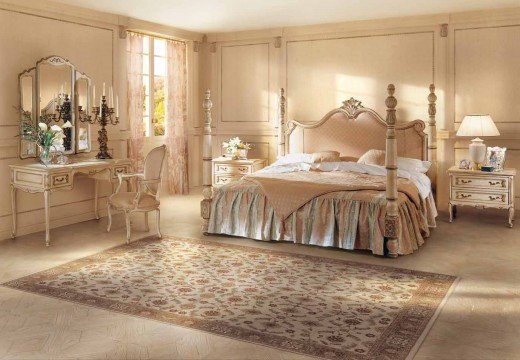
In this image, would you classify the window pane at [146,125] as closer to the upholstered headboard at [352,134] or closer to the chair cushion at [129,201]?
the upholstered headboard at [352,134]

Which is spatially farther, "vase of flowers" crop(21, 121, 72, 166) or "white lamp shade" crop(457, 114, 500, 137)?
"white lamp shade" crop(457, 114, 500, 137)

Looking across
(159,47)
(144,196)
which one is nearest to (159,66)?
(159,47)

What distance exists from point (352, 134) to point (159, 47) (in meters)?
2.80

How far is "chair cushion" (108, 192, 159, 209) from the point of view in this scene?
4875 mm

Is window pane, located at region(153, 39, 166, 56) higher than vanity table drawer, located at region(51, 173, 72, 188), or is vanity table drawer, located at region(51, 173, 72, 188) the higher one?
window pane, located at region(153, 39, 166, 56)

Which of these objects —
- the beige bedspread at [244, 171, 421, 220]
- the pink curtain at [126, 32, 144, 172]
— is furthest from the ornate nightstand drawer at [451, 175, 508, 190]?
the pink curtain at [126, 32, 144, 172]

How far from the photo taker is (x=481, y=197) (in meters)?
5.60

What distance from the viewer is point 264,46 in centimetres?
733

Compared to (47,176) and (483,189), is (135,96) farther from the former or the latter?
(483,189)

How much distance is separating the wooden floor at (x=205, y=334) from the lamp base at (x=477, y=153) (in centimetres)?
99

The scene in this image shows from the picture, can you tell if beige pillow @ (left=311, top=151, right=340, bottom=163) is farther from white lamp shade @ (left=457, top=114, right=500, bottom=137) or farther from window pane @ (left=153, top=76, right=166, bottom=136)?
window pane @ (left=153, top=76, right=166, bottom=136)

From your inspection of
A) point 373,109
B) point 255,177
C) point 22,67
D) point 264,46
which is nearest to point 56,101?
point 22,67

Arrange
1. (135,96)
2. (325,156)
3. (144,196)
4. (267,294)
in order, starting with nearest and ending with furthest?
(267,294) → (144,196) → (325,156) → (135,96)

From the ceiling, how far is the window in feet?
1.49
